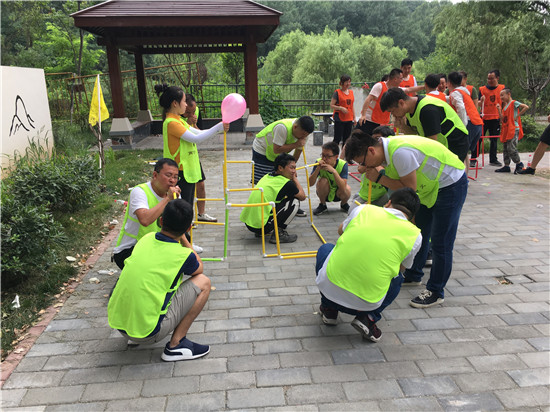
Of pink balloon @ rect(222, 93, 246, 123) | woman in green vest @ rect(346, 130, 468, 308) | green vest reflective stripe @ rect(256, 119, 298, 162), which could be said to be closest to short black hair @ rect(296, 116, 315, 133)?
green vest reflective stripe @ rect(256, 119, 298, 162)

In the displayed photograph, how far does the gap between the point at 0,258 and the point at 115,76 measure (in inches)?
324

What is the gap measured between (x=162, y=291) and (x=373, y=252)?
4.62 feet

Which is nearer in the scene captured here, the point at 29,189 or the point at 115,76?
the point at 29,189

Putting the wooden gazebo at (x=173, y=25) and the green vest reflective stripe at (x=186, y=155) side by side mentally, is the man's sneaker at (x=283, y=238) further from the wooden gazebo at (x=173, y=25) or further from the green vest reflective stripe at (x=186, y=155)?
the wooden gazebo at (x=173, y=25)

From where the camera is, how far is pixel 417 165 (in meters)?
3.11

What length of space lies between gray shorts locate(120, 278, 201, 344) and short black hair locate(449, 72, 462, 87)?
5.30 metres

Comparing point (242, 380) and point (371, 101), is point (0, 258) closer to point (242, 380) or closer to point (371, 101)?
point (242, 380)

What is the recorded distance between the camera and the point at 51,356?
2.92 m

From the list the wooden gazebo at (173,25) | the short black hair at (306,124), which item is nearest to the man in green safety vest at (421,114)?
the short black hair at (306,124)

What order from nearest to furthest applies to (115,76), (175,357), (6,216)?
1. (175,357)
2. (6,216)
3. (115,76)

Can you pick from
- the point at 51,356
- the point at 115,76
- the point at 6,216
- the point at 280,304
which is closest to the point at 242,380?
the point at 280,304

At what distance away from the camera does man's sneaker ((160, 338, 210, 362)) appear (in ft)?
9.23

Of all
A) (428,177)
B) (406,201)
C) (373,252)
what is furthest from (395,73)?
(373,252)

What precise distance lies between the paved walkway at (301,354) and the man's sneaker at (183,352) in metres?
0.05
